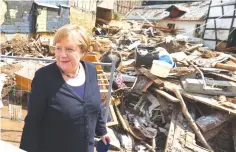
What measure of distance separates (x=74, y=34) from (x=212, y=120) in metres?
4.99

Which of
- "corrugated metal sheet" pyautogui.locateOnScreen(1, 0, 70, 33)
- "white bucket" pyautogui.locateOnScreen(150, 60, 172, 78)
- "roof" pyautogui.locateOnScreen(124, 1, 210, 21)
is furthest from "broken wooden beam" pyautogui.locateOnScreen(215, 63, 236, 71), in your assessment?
"roof" pyautogui.locateOnScreen(124, 1, 210, 21)

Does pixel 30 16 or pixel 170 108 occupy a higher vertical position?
pixel 30 16

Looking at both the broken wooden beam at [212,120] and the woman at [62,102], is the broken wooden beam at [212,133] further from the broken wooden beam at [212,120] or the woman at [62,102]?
the woman at [62,102]

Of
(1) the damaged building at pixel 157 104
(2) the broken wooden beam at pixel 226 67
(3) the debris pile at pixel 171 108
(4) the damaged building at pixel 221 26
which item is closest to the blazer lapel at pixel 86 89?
(1) the damaged building at pixel 157 104

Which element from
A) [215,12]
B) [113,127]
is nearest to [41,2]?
[113,127]

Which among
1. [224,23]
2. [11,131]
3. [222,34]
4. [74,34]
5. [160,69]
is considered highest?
[224,23]

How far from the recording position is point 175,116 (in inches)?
238

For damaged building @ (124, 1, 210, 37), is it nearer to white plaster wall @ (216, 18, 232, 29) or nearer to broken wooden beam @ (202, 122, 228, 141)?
white plaster wall @ (216, 18, 232, 29)

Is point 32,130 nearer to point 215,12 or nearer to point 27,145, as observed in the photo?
point 27,145

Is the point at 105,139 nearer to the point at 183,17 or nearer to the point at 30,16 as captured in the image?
the point at 30,16

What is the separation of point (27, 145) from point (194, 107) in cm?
541

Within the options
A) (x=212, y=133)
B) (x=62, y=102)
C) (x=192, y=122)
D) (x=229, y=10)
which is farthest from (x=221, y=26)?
(x=62, y=102)

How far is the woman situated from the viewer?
1.88 meters

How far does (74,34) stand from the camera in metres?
1.93
